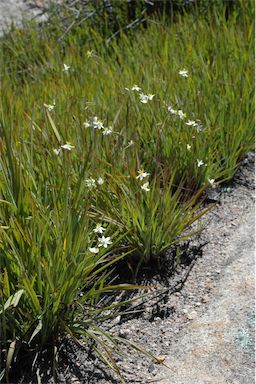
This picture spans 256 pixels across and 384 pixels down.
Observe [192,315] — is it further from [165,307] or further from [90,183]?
[90,183]

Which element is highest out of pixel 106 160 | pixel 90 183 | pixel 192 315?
pixel 90 183

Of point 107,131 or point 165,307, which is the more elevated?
point 107,131

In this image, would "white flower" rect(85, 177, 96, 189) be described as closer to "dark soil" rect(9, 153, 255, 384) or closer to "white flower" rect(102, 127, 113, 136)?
"white flower" rect(102, 127, 113, 136)

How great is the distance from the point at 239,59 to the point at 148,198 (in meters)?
1.30

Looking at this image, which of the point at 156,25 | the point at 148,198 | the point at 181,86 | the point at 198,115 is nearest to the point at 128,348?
the point at 148,198

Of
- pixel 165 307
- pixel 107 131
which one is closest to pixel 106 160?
pixel 107 131

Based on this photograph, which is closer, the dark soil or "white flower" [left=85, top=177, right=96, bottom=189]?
the dark soil

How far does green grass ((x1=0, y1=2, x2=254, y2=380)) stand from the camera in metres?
2.07

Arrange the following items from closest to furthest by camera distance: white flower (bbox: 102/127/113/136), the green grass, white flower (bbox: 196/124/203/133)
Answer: the green grass → white flower (bbox: 102/127/113/136) → white flower (bbox: 196/124/203/133)

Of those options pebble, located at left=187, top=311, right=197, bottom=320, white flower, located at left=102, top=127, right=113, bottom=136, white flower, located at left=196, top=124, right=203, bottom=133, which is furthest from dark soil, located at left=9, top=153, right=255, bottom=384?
white flower, located at left=102, top=127, right=113, bottom=136

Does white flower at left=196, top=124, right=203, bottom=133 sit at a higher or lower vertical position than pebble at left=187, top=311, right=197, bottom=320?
higher

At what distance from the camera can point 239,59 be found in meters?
3.36

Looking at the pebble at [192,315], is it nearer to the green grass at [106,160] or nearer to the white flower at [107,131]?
the green grass at [106,160]

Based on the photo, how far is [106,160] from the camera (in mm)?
2684
